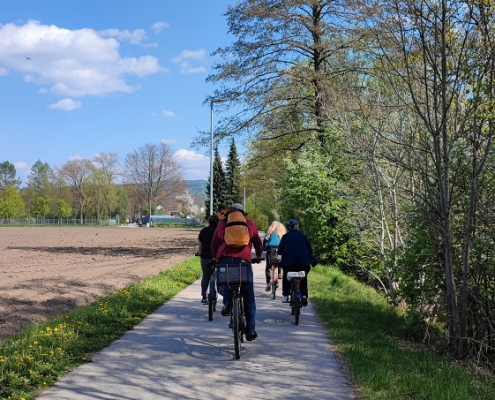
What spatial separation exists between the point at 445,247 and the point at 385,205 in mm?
6172

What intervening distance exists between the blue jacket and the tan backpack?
2274mm

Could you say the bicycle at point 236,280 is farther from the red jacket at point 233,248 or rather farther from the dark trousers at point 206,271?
the dark trousers at point 206,271

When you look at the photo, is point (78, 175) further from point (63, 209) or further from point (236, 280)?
point (236, 280)

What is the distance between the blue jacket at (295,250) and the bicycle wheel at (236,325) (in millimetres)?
2574

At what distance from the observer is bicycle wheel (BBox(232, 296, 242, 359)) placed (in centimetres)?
616

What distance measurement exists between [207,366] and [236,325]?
2.00ft

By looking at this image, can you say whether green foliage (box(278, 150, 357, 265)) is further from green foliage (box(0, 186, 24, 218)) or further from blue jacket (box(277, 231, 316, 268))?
green foliage (box(0, 186, 24, 218))

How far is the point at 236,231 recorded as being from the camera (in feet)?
22.2

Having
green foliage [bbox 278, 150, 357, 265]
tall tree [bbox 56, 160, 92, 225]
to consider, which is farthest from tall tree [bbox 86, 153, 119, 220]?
green foliage [bbox 278, 150, 357, 265]

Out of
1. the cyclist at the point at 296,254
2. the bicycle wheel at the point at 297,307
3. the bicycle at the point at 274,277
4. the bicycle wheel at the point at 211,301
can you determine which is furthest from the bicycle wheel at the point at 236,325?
the bicycle at the point at 274,277

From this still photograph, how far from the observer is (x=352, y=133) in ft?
44.2

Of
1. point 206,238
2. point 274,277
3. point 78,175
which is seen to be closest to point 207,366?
point 206,238

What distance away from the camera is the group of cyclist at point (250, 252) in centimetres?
674

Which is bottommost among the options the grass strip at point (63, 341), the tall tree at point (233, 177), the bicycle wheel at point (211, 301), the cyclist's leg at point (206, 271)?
the grass strip at point (63, 341)
